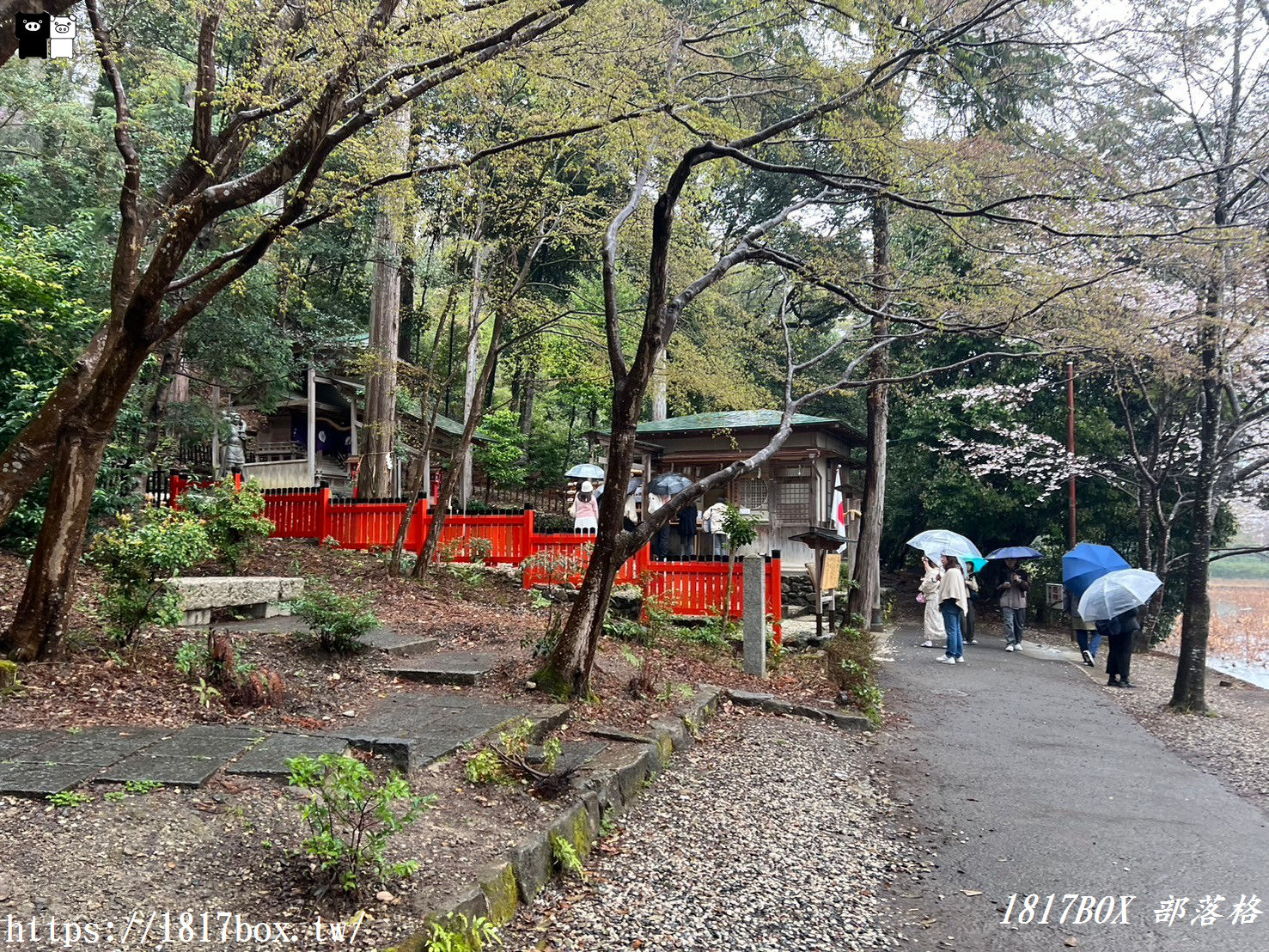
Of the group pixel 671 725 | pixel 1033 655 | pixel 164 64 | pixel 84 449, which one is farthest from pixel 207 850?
pixel 1033 655

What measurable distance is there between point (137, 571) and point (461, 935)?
368 centimetres

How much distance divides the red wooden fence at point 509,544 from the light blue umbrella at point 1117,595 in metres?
4.25

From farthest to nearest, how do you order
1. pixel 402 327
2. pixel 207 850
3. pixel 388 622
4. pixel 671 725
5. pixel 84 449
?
pixel 402 327, pixel 388 622, pixel 671 725, pixel 84 449, pixel 207 850

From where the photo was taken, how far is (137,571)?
520cm

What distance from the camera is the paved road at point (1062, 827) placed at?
12.6 feet

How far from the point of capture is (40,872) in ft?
8.89

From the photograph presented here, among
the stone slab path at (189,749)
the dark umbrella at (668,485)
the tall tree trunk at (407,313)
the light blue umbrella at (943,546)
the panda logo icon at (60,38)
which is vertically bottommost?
the stone slab path at (189,749)

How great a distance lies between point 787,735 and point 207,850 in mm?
5081

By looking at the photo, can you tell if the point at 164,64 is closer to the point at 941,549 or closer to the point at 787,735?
the point at 787,735

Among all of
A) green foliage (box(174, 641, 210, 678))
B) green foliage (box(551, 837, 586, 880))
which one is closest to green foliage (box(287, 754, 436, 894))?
green foliage (box(551, 837, 586, 880))

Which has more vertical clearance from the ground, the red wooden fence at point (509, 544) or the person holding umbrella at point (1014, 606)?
the red wooden fence at point (509, 544)

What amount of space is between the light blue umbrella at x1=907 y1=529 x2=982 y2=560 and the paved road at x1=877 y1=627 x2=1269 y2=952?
4.09m

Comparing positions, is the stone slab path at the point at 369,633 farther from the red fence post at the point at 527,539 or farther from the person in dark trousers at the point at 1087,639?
the person in dark trousers at the point at 1087,639

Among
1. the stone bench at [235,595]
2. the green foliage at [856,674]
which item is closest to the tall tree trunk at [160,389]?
the stone bench at [235,595]
